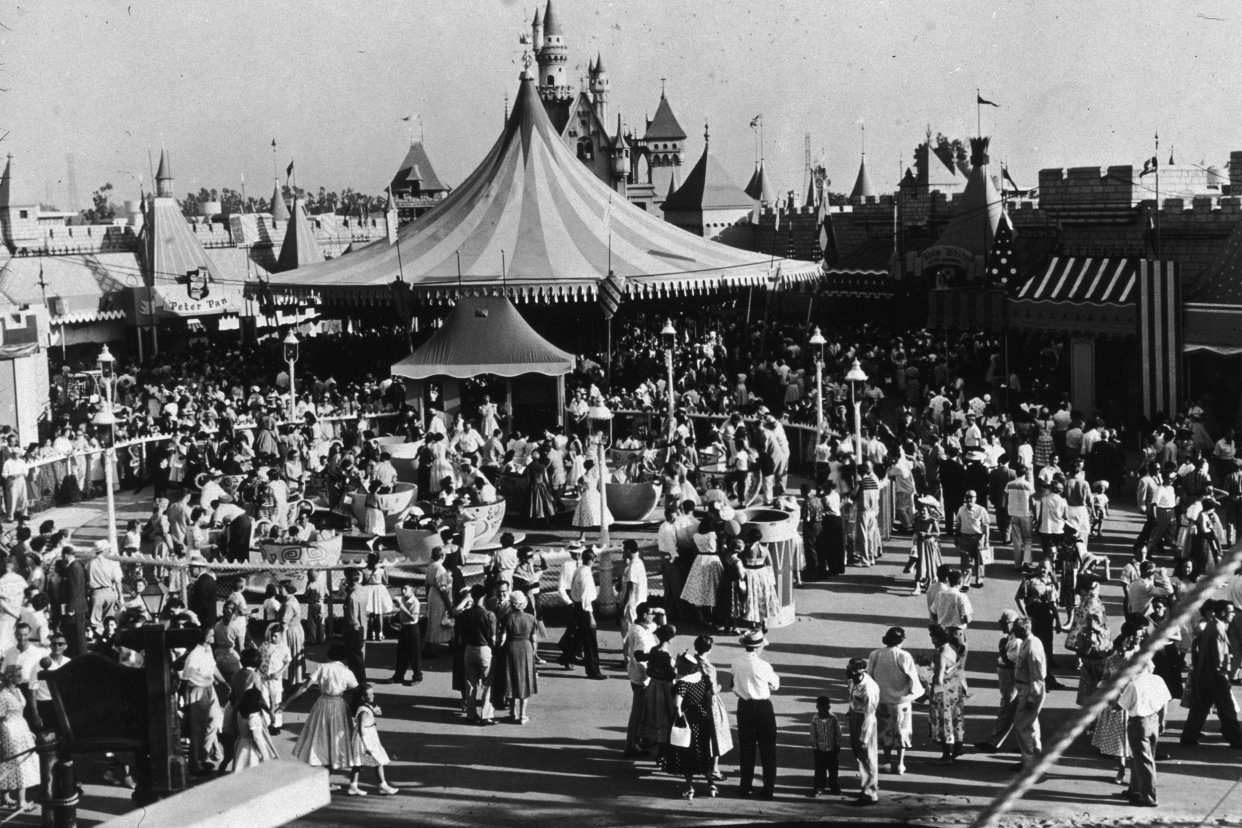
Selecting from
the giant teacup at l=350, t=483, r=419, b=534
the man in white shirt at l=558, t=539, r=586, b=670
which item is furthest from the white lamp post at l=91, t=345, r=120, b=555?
the man in white shirt at l=558, t=539, r=586, b=670

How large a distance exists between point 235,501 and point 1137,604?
9.32 metres

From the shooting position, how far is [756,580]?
11562 mm

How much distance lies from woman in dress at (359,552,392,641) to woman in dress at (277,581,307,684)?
83 cm

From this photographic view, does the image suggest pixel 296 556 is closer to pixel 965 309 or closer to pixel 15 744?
pixel 15 744

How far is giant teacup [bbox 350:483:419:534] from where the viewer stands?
49.3ft

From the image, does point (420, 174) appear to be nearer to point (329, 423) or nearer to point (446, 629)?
point (329, 423)

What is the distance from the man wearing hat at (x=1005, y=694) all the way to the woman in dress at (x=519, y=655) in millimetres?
2992

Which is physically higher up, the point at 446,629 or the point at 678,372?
the point at 678,372

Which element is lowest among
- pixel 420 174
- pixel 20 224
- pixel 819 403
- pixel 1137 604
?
pixel 1137 604

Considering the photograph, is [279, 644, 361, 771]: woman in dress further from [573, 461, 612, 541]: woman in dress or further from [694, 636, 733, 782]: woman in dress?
[573, 461, 612, 541]: woman in dress

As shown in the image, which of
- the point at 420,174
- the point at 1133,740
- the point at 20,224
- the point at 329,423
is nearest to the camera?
the point at 1133,740

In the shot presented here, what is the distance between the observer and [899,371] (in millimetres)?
25078

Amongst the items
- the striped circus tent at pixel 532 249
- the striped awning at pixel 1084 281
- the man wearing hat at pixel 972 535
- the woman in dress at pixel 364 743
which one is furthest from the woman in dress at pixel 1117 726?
the striped circus tent at pixel 532 249

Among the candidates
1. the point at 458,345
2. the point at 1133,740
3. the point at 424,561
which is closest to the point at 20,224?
the point at 458,345
